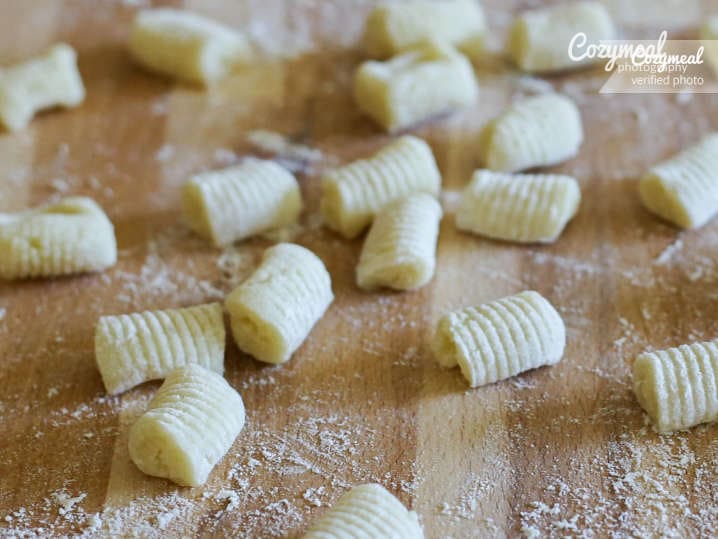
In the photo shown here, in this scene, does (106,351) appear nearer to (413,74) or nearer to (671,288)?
(413,74)

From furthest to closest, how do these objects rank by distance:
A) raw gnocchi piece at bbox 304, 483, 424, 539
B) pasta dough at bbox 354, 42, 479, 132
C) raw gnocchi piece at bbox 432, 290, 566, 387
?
pasta dough at bbox 354, 42, 479, 132 → raw gnocchi piece at bbox 432, 290, 566, 387 → raw gnocchi piece at bbox 304, 483, 424, 539

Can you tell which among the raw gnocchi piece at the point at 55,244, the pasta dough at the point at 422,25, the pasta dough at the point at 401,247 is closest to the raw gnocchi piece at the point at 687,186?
the pasta dough at the point at 401,247

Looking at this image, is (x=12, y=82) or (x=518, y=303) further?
(x=12, y=82)

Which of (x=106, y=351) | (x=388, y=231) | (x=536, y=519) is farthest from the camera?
(x=388, y=231)

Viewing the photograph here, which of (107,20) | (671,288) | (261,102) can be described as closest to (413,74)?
(261,102)

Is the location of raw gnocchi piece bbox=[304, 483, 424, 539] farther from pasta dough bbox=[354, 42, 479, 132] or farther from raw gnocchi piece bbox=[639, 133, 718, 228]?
pasta dough bbox=[354, 42, 479, 132]

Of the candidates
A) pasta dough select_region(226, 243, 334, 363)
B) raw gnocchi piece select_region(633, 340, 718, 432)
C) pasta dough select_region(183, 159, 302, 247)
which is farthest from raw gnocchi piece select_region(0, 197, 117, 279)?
raw gnocchi piece select_region(633, 340, 718, 432)

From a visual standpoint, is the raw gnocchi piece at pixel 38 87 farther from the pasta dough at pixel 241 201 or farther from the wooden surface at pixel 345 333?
the pasta dough at pixel 241 201
